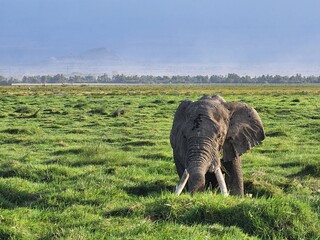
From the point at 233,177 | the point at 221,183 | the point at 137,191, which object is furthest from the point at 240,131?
the point at 137,191

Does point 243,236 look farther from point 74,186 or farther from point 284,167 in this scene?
point 284,167

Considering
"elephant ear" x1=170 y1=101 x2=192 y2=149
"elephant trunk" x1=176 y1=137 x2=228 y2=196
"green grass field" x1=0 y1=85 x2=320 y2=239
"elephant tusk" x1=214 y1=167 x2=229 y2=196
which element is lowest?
"green grass field" x1=0 y1=85 x2=320 y2=239

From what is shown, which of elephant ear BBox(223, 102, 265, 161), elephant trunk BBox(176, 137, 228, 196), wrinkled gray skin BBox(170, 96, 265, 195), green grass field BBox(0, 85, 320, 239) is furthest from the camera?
elephant ear BBox(223, 102, 265, 161)

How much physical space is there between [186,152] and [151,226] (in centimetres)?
270

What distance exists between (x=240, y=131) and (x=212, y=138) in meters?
1.17

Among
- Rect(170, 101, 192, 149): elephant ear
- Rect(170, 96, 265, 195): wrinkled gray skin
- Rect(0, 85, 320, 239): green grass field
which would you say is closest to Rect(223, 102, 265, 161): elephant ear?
Rect(170, 96, 265, 195): wrinkled gray skin

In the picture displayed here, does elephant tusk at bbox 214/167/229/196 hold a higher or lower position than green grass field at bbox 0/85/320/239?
higher

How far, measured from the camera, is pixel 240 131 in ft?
35.6

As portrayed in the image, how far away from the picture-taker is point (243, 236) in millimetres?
7293

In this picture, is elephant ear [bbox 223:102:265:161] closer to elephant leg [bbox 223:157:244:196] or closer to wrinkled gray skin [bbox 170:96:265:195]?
wrinkled gray skin [bbox 170:96:265:195]

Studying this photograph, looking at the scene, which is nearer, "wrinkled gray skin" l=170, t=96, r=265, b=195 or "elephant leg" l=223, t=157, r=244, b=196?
"wrinkled gray skin" l=170, t=96, r=265, b=195

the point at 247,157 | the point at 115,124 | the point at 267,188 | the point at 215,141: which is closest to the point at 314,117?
the point at 115,124

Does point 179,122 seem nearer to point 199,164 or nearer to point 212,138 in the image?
point 212,138

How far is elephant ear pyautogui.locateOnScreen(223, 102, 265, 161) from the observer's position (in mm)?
10656
